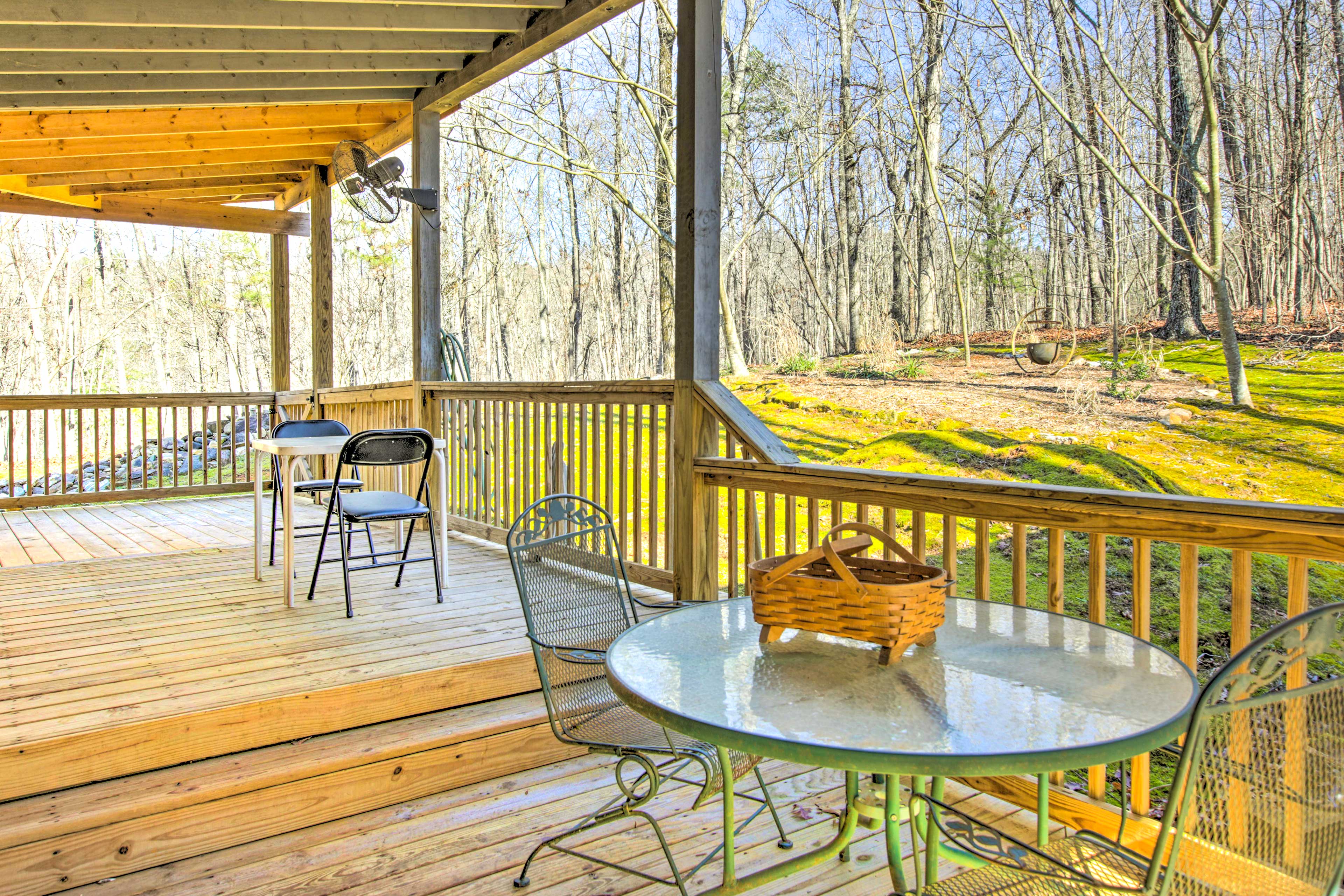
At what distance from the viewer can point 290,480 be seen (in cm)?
342

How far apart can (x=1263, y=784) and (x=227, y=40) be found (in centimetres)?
538

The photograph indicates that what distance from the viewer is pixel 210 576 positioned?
4246 mm

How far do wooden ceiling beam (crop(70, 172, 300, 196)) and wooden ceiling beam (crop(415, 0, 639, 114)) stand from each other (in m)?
2.82

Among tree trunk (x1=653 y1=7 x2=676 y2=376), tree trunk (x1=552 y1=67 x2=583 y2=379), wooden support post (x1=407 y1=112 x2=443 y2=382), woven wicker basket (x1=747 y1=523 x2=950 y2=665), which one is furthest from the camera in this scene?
tree trunk (x1=552 y1=67 x2=583 y2=379)

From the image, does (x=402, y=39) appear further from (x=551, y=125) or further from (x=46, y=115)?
→ (x=551, y=125)

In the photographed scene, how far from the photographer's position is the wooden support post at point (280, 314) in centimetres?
794

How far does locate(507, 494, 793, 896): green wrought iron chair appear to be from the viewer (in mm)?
1859

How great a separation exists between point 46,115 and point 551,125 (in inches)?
208

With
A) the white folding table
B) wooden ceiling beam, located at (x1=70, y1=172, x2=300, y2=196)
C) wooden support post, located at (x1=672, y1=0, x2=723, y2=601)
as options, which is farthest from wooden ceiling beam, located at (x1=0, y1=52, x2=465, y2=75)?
wooden ceiling beam, located at (x1=70, y1=172, x2=300, y2=196)

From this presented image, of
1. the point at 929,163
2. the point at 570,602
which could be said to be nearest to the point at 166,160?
the point at 929,163

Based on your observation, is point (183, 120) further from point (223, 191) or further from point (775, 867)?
point (775, 867)

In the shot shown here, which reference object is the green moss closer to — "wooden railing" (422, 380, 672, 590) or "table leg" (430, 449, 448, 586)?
"wooden railing" (422, 380, 672, 590)

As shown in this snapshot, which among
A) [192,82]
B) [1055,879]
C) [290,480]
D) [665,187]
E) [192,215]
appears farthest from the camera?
[665,187]

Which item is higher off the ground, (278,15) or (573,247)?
(278,15)
